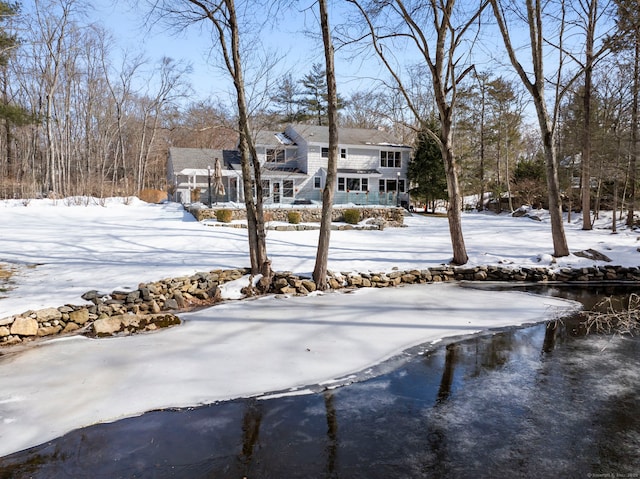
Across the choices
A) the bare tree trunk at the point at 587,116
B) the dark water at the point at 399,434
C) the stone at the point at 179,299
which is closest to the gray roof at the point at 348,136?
the bare tree trunk at the point at 587,116

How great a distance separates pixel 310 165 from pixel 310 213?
7.65m

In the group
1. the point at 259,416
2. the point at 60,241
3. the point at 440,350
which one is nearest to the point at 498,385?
the point at 440,350

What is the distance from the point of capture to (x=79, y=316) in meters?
7.02

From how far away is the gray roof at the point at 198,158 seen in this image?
2944 cm

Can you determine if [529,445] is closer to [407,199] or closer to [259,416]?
[259,416]

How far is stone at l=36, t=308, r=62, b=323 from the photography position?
6703 millimetres

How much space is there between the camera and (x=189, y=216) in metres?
20.0

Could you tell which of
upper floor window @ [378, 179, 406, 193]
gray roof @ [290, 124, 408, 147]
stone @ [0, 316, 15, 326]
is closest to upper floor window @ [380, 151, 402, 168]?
gray roof @ [290, 124, 408, 147]

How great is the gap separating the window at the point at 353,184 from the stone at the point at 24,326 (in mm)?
22982

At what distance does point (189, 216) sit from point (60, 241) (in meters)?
8.23

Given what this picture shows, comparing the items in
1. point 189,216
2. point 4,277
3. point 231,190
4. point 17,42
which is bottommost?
point 4,277

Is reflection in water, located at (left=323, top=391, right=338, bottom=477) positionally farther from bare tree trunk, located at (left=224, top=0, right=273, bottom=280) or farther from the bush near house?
the bush near house

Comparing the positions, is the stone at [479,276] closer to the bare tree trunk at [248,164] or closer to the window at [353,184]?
the bare tree trunk at [248,164]

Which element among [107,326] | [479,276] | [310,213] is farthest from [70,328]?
[310,213]
